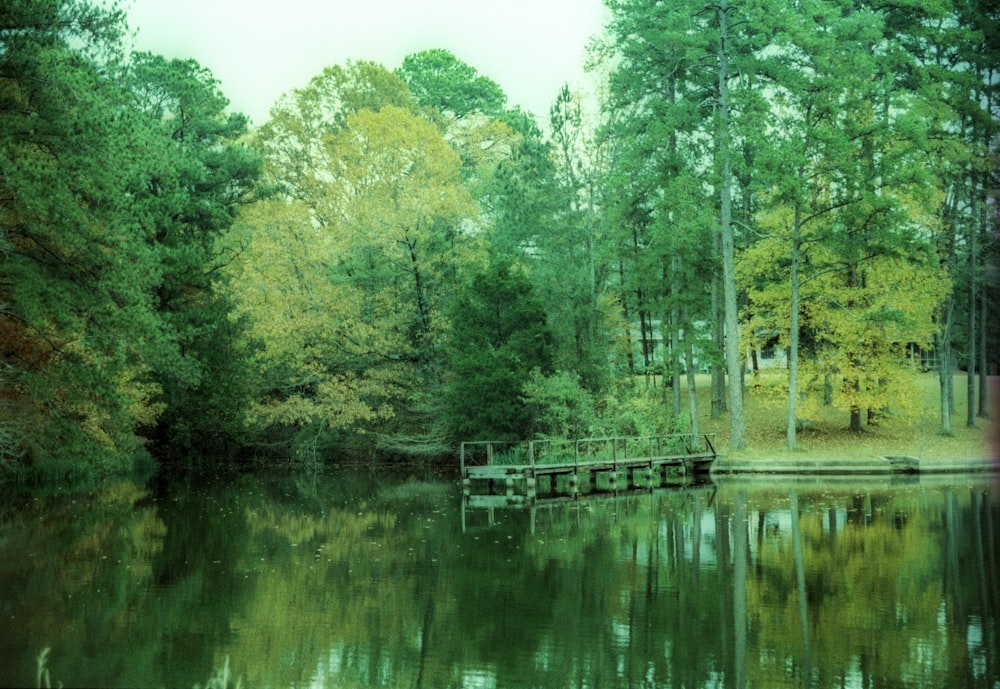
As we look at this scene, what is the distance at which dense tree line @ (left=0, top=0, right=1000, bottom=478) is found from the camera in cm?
3328

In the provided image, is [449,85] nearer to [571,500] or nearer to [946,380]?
[946,380]

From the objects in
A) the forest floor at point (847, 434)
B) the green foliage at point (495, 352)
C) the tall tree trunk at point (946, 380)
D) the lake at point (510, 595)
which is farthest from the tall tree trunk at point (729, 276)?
the lake at point (510, 595)

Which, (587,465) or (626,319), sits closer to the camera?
(587,465)

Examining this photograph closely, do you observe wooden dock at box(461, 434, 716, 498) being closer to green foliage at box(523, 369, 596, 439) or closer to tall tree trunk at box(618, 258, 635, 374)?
green foliage at box(523, 369, 596, 439)

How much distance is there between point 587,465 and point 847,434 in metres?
12.1

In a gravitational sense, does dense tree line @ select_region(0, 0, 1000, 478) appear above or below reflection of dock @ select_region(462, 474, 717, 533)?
above

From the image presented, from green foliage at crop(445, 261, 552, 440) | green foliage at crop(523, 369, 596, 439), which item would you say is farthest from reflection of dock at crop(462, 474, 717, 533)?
green foliage at crop(445, 261, 552, 440)

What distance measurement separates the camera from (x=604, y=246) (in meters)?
37.6

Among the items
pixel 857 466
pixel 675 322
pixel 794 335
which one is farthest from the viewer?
pixel 675 322

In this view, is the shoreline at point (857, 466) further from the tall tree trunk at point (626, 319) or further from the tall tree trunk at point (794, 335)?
the tall tree trunk at point (626, 319)

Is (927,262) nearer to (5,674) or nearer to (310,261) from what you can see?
(310,261)

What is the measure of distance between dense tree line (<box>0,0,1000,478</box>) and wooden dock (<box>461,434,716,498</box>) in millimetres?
863

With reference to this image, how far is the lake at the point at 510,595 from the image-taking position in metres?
11.1

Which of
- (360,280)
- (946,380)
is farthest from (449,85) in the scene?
(946,380)
